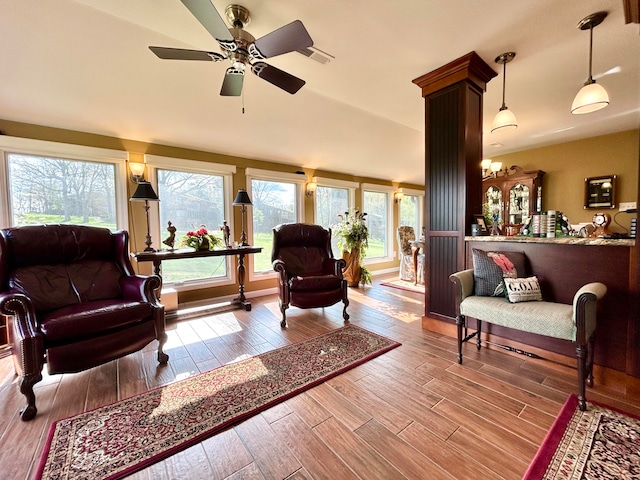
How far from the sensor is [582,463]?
1246 mm

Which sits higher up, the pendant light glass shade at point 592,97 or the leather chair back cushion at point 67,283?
the pendant light glass shade at point 592,97

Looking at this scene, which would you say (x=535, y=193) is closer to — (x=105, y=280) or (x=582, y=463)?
(x=582, y=463)

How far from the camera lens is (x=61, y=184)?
311 cm

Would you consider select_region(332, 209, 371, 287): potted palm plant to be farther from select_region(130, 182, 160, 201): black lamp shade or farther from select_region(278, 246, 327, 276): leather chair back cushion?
select_region(130, 182, 160, 201): black lamp shade

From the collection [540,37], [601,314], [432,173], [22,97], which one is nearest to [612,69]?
[540,37]

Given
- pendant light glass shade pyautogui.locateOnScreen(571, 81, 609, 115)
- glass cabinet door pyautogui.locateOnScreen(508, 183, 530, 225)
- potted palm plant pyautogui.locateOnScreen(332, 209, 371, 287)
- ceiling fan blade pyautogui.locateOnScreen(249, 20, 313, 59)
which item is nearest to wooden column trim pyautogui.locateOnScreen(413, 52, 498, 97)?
pendant light glass shade pyautogui.locateOnScreen(571, 81, 609, 115)

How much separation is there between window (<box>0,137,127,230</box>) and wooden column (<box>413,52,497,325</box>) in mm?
3746

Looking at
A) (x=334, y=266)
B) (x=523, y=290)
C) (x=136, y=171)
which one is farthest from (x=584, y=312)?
(x=136, y=171)

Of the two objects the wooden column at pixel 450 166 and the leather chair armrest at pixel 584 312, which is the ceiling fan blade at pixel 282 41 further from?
the leather chair armrest at pixel 584 312

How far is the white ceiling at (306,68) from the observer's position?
6.20ft

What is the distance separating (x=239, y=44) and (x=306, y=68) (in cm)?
102

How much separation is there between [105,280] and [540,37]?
427 centimetres

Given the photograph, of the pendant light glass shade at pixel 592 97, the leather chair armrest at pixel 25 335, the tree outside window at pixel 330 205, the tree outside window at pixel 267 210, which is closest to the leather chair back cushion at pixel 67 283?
the leather chair armrest at pixel 25 335

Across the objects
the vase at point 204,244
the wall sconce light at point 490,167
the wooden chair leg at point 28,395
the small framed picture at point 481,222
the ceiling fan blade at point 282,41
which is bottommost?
the wooden chair leg at point 28,395
